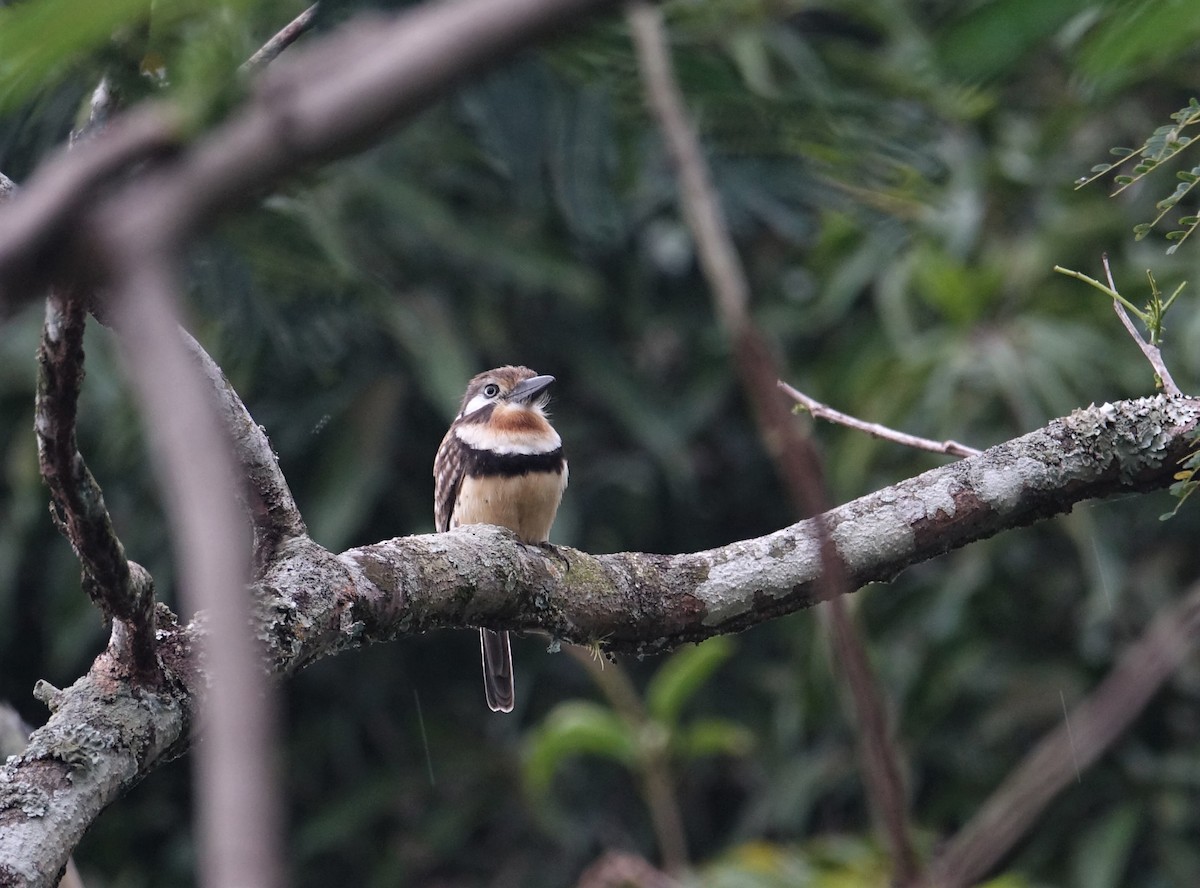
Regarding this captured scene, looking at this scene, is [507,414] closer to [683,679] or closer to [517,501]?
[517,501]

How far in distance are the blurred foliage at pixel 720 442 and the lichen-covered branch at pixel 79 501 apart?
192 centimetres

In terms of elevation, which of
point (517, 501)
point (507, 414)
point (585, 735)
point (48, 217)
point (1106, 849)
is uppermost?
point (507, 414)

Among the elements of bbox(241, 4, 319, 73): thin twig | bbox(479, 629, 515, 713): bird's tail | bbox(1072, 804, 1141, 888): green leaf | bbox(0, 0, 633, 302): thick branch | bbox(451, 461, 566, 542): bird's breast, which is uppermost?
bbox(241, 4, 319, 73): thin twig

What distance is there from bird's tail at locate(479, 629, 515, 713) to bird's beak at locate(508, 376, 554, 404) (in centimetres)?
67

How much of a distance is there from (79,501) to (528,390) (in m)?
2.38

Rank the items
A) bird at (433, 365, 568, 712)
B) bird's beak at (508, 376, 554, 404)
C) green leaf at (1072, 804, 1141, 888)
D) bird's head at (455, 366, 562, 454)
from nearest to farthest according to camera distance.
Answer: bird at (433, 365, 568, 712)
bird's head at (455, 366, 562, 454)
bird's beak at (508, 376, 554, 404)
green leaf at (1072, 804, 1141, 888)

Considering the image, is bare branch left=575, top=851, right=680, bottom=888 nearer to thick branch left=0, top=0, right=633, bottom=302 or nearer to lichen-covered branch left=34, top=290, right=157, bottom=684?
lichen-covered branch left=34, top=290, right=157, bottom=684

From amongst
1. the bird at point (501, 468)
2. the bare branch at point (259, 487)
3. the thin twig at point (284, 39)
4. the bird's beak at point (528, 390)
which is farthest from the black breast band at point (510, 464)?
the thin twig at point (284, 39)

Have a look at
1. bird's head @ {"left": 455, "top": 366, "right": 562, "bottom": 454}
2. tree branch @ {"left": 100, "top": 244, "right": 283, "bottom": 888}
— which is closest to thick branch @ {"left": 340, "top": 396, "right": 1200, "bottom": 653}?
bird's head @ {"left": 455, "top": 366, "right": 562, "bottom": 454}

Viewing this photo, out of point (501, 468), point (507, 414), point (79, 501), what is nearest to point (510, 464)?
point (501, 468)

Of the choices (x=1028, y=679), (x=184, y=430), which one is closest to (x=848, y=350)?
(x=1028, y=679)

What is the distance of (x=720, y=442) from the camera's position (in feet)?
20.1

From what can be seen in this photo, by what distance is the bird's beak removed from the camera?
410 centimetres

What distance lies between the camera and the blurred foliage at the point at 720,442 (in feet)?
15.2
